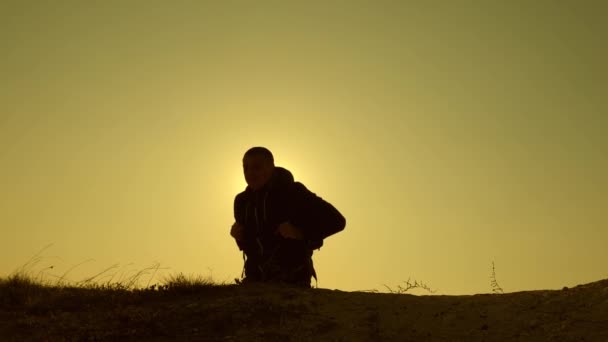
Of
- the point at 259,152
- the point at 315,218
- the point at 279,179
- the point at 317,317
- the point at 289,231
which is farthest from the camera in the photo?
the point at 279,179

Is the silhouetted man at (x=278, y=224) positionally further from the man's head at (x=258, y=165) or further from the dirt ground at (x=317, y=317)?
the dirt ground at (x=317, y=317)

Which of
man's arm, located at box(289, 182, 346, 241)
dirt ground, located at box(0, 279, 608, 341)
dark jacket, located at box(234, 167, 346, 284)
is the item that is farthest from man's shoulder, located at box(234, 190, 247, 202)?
dirt ground, located at box(0, 279, 608, 341)

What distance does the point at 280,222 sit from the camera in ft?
24.0

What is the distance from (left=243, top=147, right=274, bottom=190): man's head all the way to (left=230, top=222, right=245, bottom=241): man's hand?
0.55 m

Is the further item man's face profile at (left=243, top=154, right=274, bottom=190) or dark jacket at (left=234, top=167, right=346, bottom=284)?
man's face profile at (left=243, top=154, right=274, bottom=190)

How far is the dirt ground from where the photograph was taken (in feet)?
15.8

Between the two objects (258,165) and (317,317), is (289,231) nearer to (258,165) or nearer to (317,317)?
(258,165)

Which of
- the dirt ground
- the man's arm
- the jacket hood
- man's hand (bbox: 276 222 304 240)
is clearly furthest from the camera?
the jacket hood

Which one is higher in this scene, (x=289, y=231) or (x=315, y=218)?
(x=315, y=218)

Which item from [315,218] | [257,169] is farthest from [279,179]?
[315,218]

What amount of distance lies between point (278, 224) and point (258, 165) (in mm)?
745

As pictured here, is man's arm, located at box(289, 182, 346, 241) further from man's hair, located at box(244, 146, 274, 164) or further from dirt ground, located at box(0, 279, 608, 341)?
dirt ground, located at box(0, 279, 608, 341)

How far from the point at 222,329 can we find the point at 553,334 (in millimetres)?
2650

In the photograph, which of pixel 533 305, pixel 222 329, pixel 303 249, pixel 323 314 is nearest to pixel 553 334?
pixel 533 305
